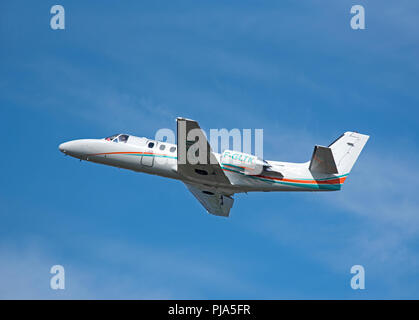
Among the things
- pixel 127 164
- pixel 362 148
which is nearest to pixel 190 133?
pixel 127 164

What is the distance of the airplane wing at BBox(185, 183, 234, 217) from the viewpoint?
53.7 metres

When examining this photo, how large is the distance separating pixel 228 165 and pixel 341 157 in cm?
812

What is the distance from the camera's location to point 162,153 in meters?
50.5

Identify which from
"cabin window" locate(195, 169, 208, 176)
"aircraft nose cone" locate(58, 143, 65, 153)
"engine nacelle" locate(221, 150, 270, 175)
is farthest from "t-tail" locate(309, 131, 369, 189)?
"aircraft nose cone" locate(58, 143, 65, 153)

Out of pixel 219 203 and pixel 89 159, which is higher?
pixel 89 159

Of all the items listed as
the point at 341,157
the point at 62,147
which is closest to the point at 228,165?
the point at 341,157

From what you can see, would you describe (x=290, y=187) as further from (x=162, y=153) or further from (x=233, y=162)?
(x=162, y=153)

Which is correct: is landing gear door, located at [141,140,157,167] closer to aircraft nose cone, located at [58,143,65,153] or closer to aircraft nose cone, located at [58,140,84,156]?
aircraft nose cone, located at [58,140,84,156]

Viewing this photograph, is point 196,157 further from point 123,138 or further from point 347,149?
point 347,149

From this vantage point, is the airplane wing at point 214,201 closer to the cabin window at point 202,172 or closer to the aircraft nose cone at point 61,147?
the cabin window at point 202,172

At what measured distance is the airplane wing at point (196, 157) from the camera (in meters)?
44.6

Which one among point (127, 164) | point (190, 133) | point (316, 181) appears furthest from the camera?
point (127, 164)

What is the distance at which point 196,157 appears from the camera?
1864 inches

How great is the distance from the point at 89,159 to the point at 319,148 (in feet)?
59.2
